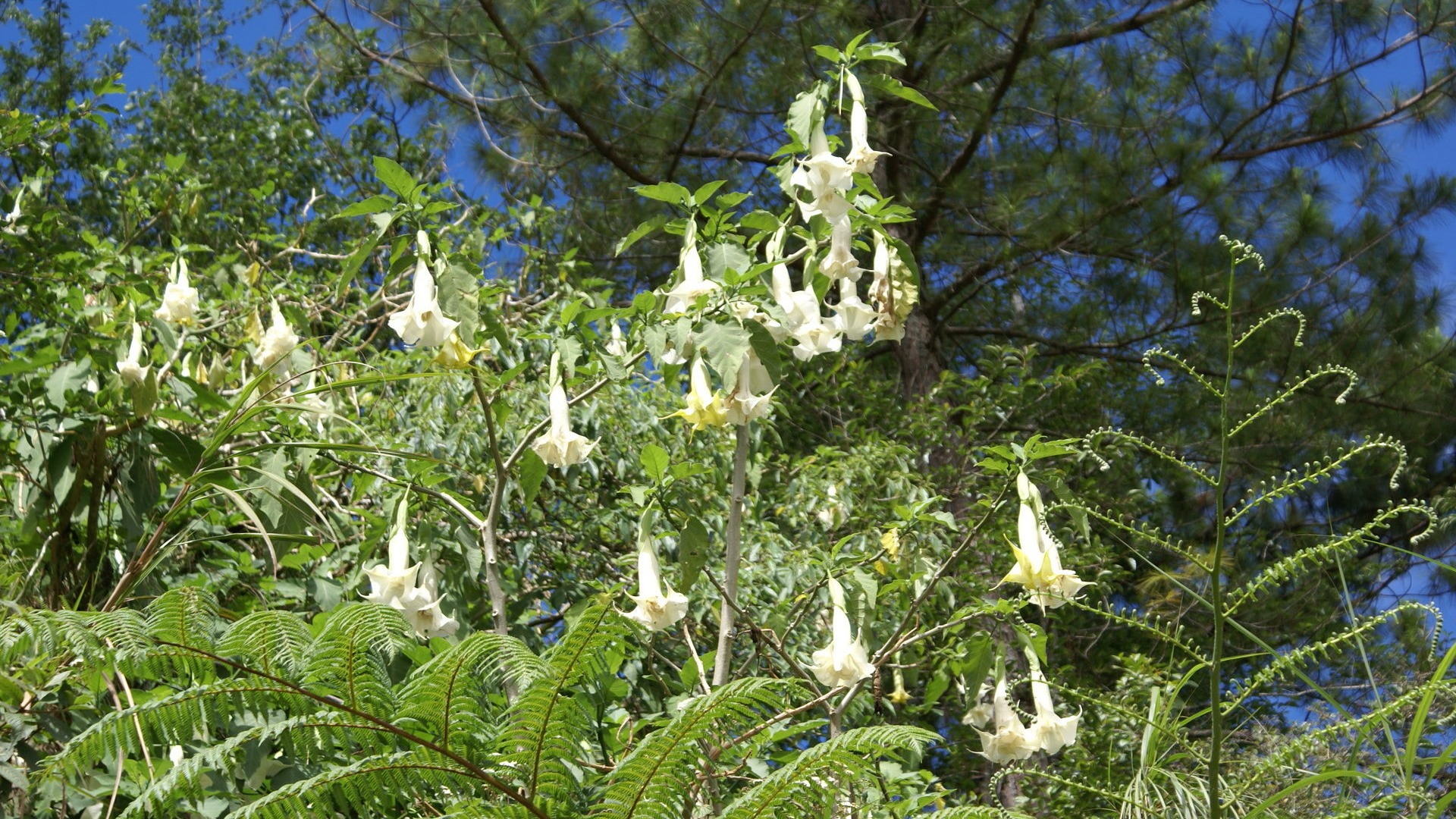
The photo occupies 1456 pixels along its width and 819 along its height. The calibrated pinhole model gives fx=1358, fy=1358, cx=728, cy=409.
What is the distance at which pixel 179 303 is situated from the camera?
329cm

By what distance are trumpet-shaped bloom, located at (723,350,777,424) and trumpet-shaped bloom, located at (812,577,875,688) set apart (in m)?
0.38

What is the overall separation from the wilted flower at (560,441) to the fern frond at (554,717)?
0.66 m

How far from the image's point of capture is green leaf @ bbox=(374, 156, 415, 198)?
2.03 meters

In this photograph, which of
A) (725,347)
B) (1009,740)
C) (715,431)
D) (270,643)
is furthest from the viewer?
(715,431)

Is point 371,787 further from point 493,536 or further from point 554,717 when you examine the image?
point 493,536

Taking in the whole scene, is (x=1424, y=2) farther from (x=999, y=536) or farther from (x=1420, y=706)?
(x=1420, y=706)

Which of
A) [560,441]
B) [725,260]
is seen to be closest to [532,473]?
[560,441]

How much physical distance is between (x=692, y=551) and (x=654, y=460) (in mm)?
160

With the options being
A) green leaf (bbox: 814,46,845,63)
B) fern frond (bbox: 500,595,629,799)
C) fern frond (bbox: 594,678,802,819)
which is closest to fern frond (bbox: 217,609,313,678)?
fern frond (bbox: 500,595,629,799)

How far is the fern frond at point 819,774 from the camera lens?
138 cm

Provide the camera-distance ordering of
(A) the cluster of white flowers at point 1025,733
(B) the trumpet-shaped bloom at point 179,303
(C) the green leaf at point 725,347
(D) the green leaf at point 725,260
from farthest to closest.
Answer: (B) the trumpet-shaped bloom at point 179,303
(A) the cluster of white flowers at point 1025,733
(D) the green leaf at point 725,260
(C) the green leaf at point 725,347

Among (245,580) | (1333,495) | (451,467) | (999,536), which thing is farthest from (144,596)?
(1333,495)

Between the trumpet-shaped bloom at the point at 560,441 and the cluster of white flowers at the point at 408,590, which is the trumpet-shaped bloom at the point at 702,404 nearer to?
the trumpet-shaped bloom at the point at 560,441

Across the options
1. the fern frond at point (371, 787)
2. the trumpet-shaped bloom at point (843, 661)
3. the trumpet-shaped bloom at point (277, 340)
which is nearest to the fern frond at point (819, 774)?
the fern frond at point (371, 787)
